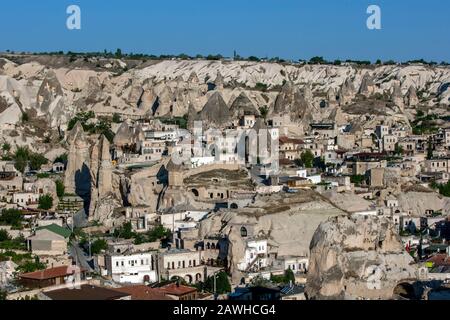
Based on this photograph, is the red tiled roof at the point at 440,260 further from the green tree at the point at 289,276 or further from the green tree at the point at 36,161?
the green tree at the point at 36,161

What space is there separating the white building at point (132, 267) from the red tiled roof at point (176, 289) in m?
2.47

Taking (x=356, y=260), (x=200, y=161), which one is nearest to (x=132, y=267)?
(x=356, y=260)

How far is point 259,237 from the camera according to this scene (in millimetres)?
32062

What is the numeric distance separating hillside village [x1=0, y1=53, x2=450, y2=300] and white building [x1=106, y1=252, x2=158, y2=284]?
5cm

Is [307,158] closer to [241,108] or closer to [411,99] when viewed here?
[241,108]

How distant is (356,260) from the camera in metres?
25.4

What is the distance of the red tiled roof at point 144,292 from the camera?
79.8ft

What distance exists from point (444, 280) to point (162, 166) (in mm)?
17441

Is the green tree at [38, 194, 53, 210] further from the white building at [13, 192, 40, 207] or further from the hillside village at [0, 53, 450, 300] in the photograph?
the white building at [13, 192, 40, 207]

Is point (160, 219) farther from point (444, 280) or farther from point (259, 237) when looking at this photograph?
point (444, 280)

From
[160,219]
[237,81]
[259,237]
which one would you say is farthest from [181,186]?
[237,81]

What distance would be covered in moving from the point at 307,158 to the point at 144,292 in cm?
2539

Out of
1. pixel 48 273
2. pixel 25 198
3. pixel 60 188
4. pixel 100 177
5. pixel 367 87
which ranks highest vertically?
pixel 367 87

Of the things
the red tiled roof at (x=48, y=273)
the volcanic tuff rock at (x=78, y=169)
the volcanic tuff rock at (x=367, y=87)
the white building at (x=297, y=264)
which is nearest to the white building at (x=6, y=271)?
the red tiled roof at (x=48, y=273)
